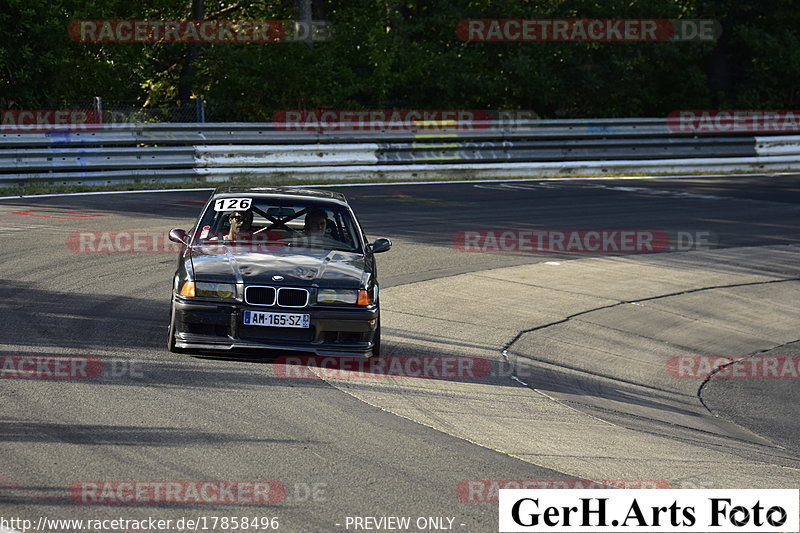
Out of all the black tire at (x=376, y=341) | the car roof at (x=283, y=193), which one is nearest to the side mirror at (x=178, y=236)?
the car roof at (x=283, y=193)

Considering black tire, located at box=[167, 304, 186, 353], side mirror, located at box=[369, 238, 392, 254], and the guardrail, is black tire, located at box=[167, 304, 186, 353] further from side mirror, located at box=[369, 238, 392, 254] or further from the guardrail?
the guardrail

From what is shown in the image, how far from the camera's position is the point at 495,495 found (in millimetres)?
6125

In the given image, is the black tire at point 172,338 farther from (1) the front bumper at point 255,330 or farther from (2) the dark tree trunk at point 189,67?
(2) the dark tree trunk at point 189,67

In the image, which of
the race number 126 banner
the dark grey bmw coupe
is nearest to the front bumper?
the dark grey bmw coupe

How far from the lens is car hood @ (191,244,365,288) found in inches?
355

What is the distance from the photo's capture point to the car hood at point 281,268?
9.02 meters

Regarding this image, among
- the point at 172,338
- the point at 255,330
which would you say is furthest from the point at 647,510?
the point at 172,338

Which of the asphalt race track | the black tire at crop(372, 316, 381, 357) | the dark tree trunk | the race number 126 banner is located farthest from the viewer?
the dark tree trunk

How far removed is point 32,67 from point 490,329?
15.4 meters

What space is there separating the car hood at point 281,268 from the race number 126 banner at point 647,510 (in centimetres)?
340

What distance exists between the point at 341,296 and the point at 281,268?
23.1 inches

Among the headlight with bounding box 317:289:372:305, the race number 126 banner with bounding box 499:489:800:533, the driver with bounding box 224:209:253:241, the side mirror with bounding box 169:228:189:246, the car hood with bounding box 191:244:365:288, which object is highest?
the driver with bounding box 224:209:253:241

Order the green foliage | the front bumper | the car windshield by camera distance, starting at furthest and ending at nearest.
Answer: the green foliage, the car windshield, the front bumper

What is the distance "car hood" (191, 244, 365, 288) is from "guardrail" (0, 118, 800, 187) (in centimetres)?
1192
